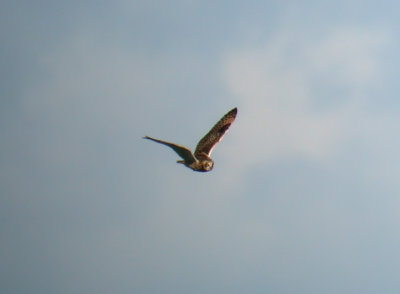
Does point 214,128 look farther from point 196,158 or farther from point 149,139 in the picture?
point 149,139

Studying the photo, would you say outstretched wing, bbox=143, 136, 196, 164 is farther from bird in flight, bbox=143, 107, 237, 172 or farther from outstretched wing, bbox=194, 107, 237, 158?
outstretched wing, bbox=194, 107, 237, 158

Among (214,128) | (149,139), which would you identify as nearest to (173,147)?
(149,139)

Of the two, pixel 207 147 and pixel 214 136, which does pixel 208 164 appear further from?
pixel 214 136

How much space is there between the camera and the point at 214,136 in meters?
57.3

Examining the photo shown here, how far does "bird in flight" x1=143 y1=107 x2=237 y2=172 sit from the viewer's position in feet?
173

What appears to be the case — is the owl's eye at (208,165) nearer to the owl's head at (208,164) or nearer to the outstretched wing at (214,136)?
the owl's head at (208,164)

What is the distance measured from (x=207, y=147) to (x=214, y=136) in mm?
1049

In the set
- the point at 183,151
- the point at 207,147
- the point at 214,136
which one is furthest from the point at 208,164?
the point at 183,151

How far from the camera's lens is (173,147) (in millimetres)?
48031

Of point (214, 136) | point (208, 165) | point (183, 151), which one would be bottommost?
point (183, 151)

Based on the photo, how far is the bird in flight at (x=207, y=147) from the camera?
173 feet

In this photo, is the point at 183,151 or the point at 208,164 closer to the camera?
the point at 183,151

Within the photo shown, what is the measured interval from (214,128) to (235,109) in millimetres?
2659

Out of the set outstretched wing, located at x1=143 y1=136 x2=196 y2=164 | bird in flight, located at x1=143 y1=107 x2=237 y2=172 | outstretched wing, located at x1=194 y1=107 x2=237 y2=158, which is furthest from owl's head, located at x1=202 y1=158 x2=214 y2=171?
outstretched wing, located at x1=143 y1=136 x2=196 y2=164
